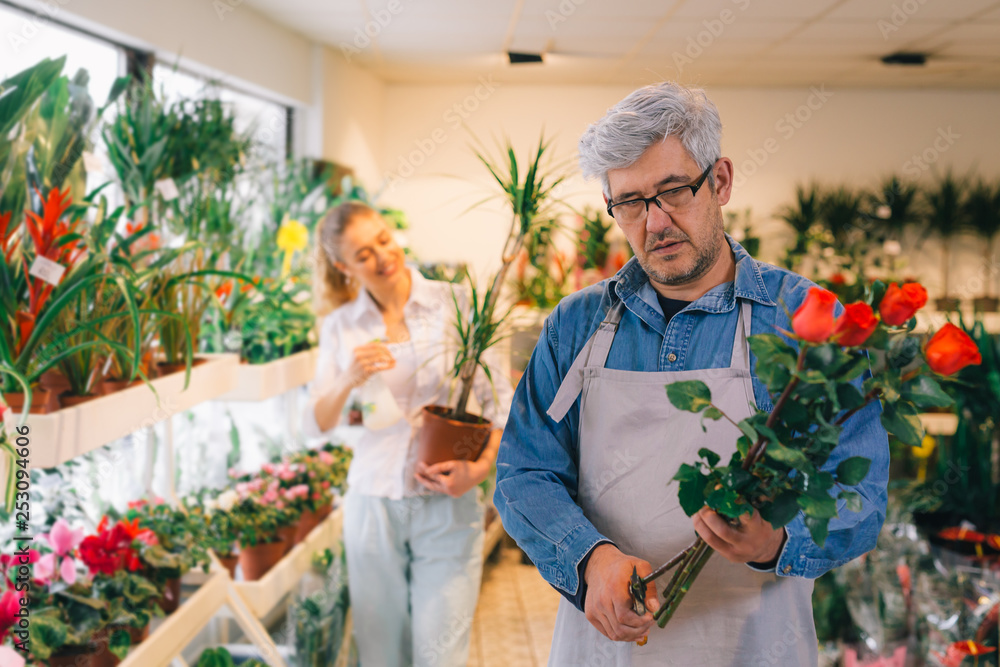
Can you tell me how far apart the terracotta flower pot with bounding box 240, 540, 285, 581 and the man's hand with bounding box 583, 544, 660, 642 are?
1.57 m

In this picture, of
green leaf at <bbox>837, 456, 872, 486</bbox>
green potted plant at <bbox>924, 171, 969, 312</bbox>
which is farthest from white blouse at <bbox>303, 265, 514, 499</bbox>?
green potted plant at <bbox>924, 171, 969, 312</bbox>

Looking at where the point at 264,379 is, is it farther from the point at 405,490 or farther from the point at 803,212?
the point at 803,212

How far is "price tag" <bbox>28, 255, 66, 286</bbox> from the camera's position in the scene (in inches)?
53.2

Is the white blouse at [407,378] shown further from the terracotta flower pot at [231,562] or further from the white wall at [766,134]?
the white wall at [766,134]

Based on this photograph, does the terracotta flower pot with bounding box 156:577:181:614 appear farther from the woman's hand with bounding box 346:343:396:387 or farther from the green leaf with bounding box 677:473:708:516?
the green leaf with bounding box 677:473:708:516

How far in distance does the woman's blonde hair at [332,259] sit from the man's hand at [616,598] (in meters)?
1.43

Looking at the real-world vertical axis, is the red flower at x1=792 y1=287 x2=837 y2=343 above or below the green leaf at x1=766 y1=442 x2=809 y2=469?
above

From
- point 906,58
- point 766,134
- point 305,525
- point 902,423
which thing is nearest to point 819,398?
point 902,423

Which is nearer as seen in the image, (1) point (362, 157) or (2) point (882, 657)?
(2) point (882, 657)

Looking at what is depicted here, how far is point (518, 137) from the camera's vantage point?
242 inches

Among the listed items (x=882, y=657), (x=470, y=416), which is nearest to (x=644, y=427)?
(x=470, y=416)

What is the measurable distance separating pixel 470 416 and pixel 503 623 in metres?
2.06

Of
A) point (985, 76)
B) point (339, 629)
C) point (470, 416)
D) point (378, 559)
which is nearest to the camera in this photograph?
point (470, 416)

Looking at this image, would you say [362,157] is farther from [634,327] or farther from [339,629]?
[634,327]
